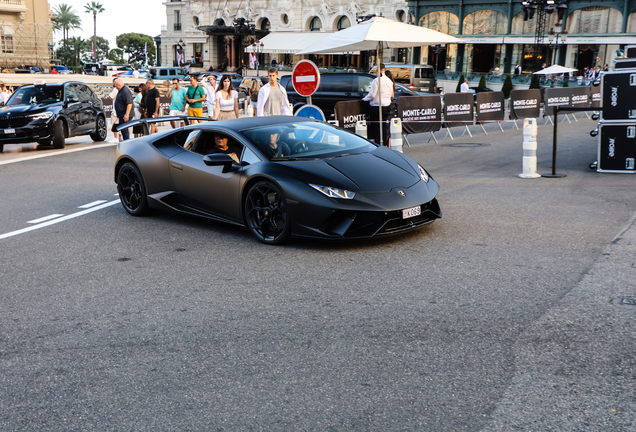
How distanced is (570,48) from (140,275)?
2105 inches

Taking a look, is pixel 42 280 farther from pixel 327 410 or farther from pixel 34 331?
pixel 327 410

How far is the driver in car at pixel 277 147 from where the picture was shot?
24.7 ft

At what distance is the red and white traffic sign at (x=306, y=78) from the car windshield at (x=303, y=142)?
5990 millimetres

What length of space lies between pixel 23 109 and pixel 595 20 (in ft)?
152

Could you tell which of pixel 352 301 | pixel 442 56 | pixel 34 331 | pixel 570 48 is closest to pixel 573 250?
pixel 352 301

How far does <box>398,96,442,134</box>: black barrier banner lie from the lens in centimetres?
1903

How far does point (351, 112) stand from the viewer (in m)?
16.6

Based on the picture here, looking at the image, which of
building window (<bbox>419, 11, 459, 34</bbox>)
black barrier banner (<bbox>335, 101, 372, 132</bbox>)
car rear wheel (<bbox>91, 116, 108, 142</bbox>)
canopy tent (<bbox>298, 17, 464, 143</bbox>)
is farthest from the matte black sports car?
building window (<bbox>419, 11, 459, 34</bbox>)

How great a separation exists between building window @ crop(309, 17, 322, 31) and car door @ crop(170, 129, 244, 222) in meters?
74.2

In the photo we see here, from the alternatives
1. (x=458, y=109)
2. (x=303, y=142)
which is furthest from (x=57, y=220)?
(x=458, y=109)

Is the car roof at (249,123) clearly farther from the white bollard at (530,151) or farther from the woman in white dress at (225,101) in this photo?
the woman in white dress at (225,101)

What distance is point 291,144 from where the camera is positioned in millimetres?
7723

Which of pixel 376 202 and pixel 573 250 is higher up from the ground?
pixel 376 202

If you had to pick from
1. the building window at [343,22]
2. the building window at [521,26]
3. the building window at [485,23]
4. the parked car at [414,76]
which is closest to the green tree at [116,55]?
the building window at [343,22]
